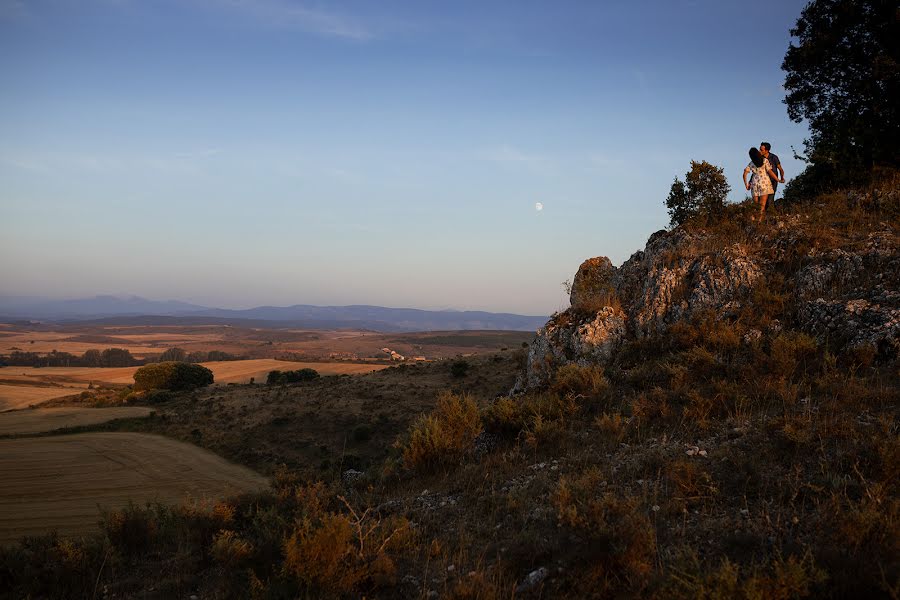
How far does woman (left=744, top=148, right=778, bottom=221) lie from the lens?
1520 centimetres

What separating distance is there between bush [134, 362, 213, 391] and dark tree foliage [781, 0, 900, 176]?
56.4 metres

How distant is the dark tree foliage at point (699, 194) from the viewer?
16641 millimetres

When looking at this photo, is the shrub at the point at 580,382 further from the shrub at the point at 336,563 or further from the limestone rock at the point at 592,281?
the shrub at the point at 336,563

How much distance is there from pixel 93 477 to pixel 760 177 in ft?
94.7

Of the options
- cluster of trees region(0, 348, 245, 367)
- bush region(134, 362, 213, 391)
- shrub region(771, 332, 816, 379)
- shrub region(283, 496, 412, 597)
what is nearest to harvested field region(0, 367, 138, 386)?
cluster of trees region(0, 348, 245, 367)

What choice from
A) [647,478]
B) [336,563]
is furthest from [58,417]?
[647,478]

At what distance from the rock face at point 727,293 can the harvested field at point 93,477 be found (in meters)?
10.5

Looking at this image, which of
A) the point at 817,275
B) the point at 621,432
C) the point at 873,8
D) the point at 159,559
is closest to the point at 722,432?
the point at 621,432

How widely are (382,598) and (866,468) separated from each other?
5466 millimetres

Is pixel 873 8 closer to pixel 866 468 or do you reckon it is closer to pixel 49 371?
pixel 866 468

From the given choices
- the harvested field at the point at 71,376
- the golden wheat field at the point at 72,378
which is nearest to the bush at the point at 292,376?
the golden wheat field at the point at 72,378

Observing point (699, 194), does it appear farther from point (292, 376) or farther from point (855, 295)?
point (292, 376)

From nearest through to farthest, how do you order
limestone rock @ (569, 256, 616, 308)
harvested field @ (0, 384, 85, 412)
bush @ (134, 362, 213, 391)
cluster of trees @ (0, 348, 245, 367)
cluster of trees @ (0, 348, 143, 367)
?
1. limestone rock @ (569, 256, 616, 308)
2. harvested field @ (0, 384, 85, 412)
3. bush @ (134, 362, 213, 391)
4. cluster of trees @ (0, 348, 143, 367)
5. cluster of trees @ (0, 348, 245, 367)

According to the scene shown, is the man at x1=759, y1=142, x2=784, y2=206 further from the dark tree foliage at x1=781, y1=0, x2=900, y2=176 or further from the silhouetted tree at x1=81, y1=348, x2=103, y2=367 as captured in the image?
the silhouetted tree at x1=81, y1=348, x2=103, y2=367
